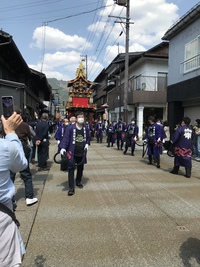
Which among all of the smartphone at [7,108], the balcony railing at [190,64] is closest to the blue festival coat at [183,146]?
the balcony railing at [190,64]

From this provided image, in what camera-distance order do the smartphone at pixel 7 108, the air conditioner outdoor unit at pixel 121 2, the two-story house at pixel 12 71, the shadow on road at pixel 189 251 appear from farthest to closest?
the air conditioner outdoor unit at pixel 121 2
the two-story house at pixel 12 71
the shadow on road at pixel 189 251
the smartphone at pixel 7 108

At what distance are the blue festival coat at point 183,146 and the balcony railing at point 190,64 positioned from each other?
5709mm

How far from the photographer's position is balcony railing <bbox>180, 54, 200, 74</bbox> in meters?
12.5

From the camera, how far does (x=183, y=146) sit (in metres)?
7.89

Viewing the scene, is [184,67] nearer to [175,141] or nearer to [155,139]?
[155,139]

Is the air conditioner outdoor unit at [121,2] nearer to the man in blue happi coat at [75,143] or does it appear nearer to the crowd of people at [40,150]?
the crowd of people at [40,150]

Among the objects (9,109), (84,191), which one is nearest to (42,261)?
(9,109)

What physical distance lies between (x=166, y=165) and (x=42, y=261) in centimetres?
746

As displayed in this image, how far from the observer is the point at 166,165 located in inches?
390

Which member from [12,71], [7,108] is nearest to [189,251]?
[7,108]

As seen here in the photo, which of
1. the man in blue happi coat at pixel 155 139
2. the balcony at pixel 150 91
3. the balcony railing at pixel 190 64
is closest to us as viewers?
the man in blue happi coat at pixel 155 139

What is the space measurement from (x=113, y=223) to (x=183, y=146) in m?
4.38

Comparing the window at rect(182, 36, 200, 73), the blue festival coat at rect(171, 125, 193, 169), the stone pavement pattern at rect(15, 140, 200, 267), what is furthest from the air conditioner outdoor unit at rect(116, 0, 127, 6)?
the stone pavement pattern at rect(15, 140, 200, 267)

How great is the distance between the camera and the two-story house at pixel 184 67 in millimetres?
12633
